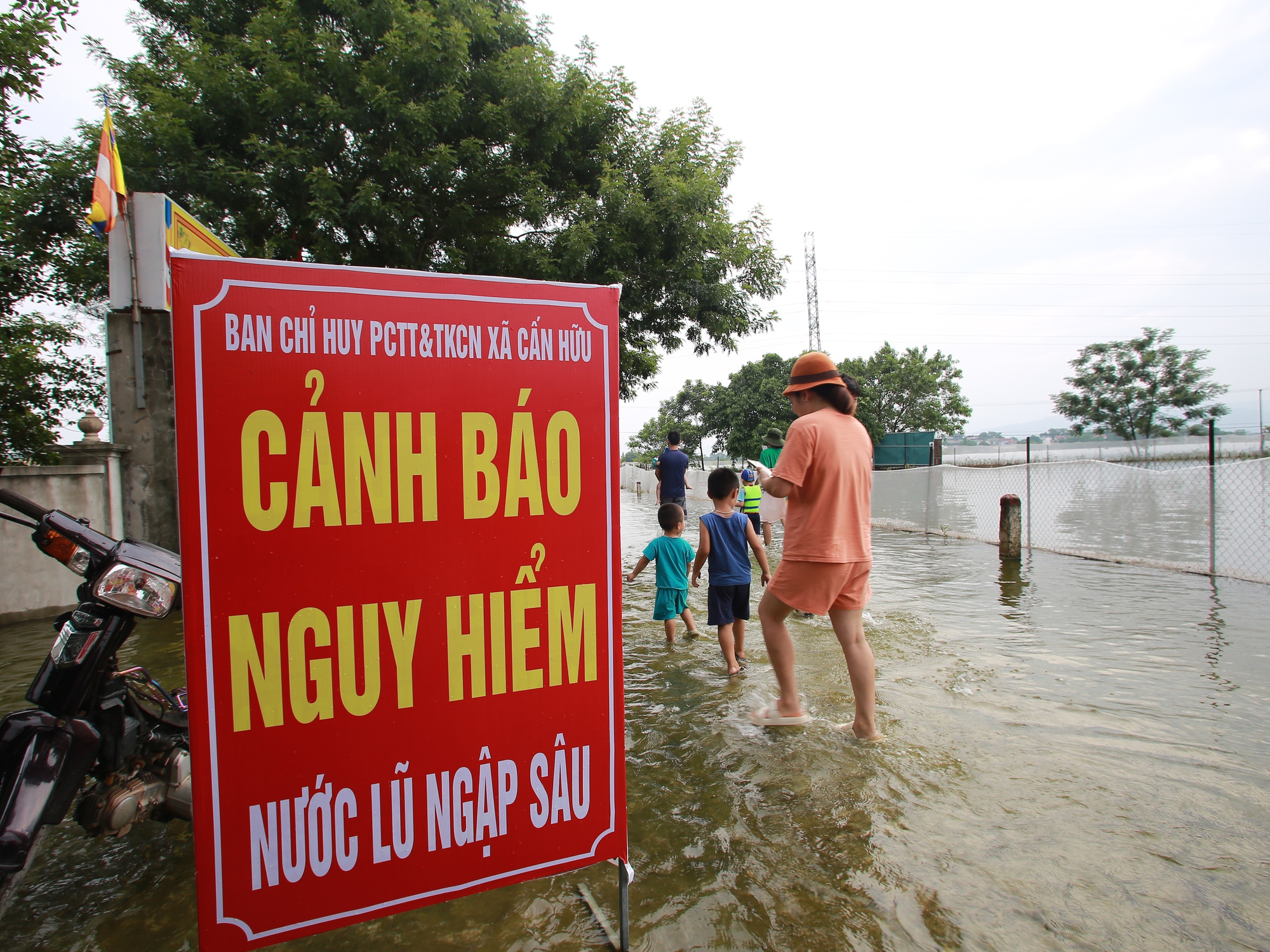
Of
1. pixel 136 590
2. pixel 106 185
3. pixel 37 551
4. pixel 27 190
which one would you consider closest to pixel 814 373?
pixel 136 590

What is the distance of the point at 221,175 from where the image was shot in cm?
909

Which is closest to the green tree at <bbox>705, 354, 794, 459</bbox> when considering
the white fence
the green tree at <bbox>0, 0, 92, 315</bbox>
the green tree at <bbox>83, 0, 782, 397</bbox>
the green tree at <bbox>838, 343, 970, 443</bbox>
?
the green tree at <bbox>838, 343, 970, 443</bbox>

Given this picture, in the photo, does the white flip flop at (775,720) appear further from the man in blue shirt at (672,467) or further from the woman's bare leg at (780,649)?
the man in blue shirt at (672,467)

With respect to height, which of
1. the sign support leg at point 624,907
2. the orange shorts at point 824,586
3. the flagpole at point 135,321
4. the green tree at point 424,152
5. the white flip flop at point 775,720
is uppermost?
the green tree at point 424,152

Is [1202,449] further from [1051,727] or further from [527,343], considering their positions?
[527,343]

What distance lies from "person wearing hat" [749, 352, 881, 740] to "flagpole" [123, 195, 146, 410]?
6279 mm

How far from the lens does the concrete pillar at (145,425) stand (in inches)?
284

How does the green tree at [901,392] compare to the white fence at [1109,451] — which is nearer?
the white fence at [1109,451]

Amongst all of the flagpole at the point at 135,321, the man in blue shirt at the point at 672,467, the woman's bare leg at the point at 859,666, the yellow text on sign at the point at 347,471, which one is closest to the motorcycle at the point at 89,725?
the yellow text on sign at the point at 347,471

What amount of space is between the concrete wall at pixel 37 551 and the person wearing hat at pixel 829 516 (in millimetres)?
7026

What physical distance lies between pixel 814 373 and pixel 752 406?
4261 cm

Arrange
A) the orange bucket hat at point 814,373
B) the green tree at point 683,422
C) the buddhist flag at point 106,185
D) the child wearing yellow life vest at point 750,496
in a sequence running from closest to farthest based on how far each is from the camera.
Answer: the orange bucket hat at point 814,373
the buddhist flag at point 106,185
the child wearing yellow life vest at point 750,496
the green tree at point 683,422

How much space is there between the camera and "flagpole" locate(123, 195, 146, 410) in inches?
246

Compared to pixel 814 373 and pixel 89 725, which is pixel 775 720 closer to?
pixel 814 373
